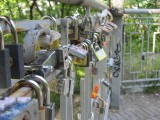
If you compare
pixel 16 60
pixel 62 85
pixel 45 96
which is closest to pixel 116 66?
pixel 62 85

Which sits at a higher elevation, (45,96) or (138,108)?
(45,96)

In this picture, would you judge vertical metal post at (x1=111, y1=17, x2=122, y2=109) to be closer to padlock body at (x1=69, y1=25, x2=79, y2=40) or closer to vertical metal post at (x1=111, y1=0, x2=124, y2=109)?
vertical metal post at (x1=111, y1=0, x2=124, y2=109)

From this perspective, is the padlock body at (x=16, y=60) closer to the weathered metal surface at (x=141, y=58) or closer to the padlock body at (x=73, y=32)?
the padlock body at (x=73, y=32)

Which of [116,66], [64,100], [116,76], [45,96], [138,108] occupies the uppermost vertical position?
[45,96]

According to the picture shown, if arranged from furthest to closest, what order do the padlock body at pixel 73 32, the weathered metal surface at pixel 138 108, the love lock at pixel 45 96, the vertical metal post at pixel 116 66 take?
the vertical metal post at pixel 116 66, the weathered metal surface at pixel 138 108, the padlock body at pixel 73 32, the love lock at pixel 45 96

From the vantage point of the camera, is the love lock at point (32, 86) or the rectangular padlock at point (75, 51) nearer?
the love lock at point (32, 86)

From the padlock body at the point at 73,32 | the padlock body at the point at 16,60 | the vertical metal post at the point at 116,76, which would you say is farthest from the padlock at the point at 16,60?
the vertical metal post at the point at 116,76

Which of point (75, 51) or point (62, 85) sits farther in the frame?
point (75, 51)

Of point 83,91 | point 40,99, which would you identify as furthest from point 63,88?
point 83,91

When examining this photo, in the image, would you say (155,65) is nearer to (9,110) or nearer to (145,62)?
(145,62)

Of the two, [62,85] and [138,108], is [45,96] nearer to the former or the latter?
[62,85]

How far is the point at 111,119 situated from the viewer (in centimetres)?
381

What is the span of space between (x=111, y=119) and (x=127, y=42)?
1620 mm

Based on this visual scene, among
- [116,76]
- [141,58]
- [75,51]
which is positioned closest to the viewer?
[75,51]
